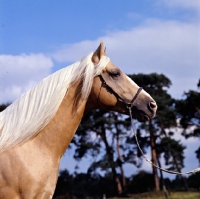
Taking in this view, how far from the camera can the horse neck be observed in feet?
14.5

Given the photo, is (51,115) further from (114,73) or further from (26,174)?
(114,73)

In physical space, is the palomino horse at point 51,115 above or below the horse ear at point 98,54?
below

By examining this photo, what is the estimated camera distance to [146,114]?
486 centimetres

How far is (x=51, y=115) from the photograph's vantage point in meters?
4.49

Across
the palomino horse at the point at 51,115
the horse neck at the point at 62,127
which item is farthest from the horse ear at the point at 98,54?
the horse neck at the point at 62,127

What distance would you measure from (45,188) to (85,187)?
38548 millimetres

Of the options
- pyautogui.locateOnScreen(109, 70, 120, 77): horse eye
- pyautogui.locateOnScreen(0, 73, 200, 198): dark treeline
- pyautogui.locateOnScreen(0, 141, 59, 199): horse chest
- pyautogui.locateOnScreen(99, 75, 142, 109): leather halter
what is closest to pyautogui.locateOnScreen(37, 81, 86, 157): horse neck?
pyautogui.locateOnScreen(0, 141, 59, 199): horse chest

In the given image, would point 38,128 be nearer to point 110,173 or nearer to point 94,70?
point 94,70

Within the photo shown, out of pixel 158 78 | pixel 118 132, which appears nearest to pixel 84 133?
pixel 118 132

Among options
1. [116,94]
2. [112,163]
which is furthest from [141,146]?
[116,94]

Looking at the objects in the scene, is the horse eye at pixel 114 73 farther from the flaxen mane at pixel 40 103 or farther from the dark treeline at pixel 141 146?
the dark treeline at pixel 141 146

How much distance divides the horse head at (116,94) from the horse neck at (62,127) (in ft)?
0.76

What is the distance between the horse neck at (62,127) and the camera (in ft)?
14.5

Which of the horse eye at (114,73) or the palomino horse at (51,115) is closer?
the palomino horse at (51,115)
